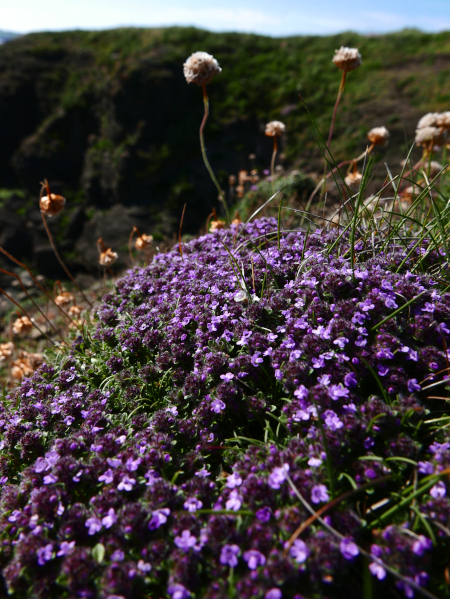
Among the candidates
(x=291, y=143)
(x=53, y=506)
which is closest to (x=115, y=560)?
(x=53, y=506)

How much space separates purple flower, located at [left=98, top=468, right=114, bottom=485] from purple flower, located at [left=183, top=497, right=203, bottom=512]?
0.37 meters

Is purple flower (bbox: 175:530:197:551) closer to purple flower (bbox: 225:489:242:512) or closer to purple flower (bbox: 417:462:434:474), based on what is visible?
purple flower (bbox: 225:489:242:512)

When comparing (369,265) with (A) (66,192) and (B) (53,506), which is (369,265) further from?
(A) (66,192)

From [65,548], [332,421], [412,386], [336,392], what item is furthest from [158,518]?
[412,386]

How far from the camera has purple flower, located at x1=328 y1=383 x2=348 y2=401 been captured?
1.68m

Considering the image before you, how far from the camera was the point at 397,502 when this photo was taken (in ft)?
5.03

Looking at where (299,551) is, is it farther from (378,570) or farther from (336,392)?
(336,392)

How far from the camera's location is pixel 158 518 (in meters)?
1.50

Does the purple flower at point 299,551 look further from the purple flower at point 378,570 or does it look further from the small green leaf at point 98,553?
the small green leaf at point 98,553

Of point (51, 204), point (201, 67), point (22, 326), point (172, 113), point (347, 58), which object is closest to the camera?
point (201, 67)

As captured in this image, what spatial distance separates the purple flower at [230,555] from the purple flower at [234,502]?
144mm

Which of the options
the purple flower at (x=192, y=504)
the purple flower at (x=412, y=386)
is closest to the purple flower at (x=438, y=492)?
the purple flower at (x=412, y=386)

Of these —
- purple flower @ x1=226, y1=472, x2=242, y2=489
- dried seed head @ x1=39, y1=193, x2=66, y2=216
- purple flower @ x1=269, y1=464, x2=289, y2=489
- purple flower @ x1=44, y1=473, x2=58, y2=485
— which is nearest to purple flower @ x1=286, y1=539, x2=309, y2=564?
purple flower @ x1=269, y1=464, x2=289, y2=489

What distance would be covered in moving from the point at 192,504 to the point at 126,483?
32cm
